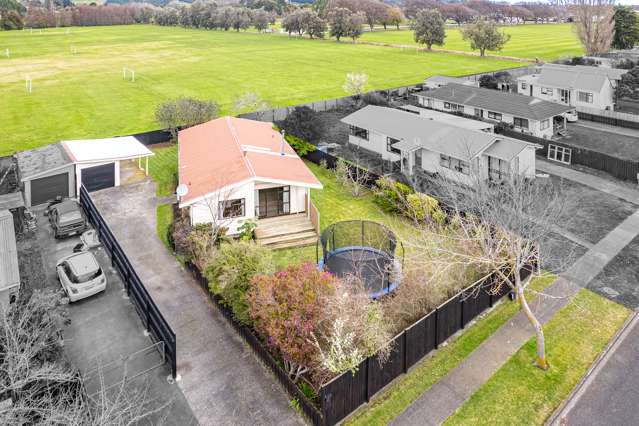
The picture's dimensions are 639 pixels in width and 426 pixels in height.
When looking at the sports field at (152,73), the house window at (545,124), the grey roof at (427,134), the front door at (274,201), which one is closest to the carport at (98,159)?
the front door at (274,201)

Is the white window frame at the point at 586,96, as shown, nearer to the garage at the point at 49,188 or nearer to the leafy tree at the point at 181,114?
the leafy tree at the point at 181,114

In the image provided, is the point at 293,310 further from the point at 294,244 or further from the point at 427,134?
the point at 427,134

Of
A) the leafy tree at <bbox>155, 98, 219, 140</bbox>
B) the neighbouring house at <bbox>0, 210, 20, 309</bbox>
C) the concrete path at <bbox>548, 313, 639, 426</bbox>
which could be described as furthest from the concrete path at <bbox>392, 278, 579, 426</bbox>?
the leafy tree at <bbox>155, 98, 219, 140</bbox>

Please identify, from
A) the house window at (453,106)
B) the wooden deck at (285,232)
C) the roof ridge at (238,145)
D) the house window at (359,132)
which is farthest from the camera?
the house window at (453,106)

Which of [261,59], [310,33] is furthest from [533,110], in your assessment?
[310,33]

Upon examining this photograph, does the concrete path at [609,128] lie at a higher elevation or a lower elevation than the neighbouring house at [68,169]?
higher

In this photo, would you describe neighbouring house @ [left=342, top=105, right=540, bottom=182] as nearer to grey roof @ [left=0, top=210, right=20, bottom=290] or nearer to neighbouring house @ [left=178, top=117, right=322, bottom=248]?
neighbouring house @ [left=178, top=117, right=322, bottom=248]
